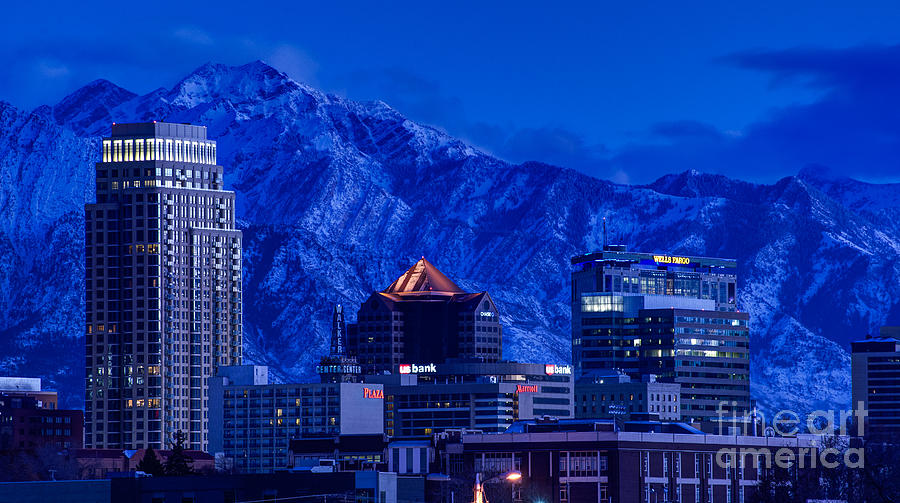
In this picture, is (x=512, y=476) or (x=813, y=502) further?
(x=813, y=502)

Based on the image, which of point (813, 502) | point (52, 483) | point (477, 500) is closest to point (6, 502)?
point (52, 483)

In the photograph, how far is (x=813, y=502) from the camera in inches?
7603

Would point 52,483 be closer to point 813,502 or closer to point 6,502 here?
point 6,502

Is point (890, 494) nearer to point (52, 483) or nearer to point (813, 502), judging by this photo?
point (813, 502)

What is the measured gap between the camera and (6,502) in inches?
7643

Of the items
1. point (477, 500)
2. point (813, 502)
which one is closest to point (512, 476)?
point (477, 500)

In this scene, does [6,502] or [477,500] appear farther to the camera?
[6,502]

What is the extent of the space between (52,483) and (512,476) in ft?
223

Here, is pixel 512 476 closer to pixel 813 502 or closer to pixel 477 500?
pixel 477 500

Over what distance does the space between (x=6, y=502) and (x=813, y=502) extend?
7240 centimetres

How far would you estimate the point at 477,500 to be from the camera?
154m

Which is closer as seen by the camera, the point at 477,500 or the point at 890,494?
the point at 477,500

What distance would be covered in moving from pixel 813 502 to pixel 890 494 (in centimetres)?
700

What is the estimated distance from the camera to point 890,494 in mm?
190250
